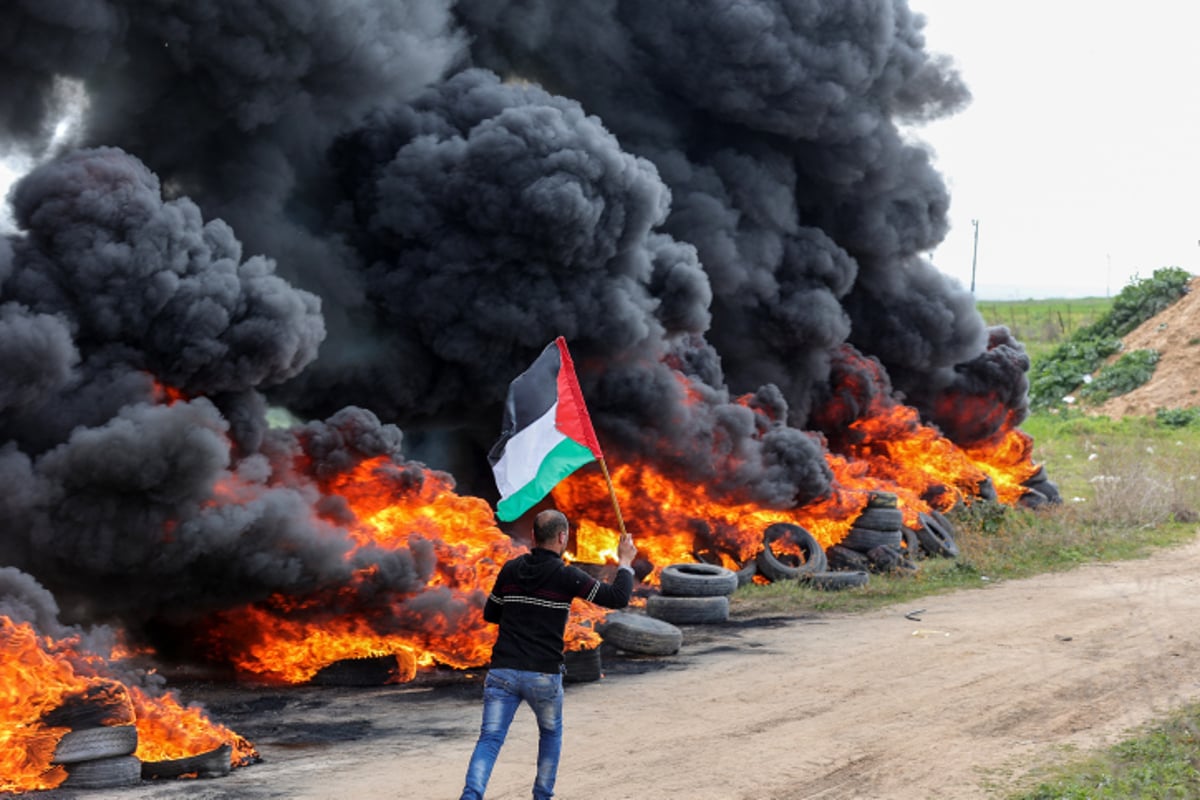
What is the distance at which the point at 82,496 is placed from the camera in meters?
12.7

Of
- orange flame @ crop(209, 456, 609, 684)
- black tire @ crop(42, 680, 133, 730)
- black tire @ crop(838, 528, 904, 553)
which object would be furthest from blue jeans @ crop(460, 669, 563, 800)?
black tire @ crop(838, 528, 904, 553)

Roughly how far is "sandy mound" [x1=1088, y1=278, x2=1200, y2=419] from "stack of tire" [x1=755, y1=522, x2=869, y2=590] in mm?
32186

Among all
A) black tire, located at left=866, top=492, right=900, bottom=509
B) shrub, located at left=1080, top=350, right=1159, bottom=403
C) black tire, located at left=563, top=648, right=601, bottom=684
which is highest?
shrub, located at left=1080, top=350, right=1159, bottom=403

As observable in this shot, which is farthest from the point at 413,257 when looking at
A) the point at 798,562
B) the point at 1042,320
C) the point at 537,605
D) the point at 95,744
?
the point at 1042,320

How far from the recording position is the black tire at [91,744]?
9391 millimetres

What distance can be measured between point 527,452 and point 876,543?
43.2ft

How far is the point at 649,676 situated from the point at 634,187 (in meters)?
8.94

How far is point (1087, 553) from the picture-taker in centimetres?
2286

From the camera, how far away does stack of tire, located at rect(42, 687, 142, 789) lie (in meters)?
9.40

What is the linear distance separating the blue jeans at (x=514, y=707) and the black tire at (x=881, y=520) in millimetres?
14737

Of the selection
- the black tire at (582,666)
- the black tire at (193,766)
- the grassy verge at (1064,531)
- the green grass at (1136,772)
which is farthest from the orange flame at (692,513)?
the black tire at (193,766)

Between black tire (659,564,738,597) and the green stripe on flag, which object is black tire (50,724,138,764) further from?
black tire (659,564,738,597)

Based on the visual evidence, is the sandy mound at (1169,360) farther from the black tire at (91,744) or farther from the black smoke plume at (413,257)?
the black tire at (91,744)

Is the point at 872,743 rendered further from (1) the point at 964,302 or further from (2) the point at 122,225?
(1) the point at 964,302
